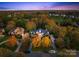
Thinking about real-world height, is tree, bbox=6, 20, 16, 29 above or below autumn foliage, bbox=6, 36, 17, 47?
above

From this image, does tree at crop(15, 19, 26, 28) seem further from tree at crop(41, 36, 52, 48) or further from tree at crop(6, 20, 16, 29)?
tree at crop(41, 36, 52, 48)

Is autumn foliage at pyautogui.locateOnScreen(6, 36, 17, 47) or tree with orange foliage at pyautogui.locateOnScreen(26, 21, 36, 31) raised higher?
tree with orange foliage at pyautogui.locateOnScreen(26, 21, 36, 31)

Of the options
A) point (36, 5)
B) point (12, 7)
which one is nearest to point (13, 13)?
point (12, 7)

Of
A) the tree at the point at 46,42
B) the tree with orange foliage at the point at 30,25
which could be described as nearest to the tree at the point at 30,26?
the tree with orange foliage at the point at 30,25

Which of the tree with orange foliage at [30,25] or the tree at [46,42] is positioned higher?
the tree with orange foliage at [30,25]

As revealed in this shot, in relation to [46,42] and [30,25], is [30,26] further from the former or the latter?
[46,42]

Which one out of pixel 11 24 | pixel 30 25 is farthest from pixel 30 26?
pixel 11 24

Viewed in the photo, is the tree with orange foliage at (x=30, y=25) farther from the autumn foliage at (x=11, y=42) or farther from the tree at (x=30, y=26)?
the autumn foliage at (x=11, y=42)

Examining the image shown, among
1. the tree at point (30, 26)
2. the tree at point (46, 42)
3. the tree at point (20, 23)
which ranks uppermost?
the tree at point (20, 23)

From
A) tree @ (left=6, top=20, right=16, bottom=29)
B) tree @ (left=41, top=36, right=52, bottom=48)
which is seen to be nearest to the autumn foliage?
tree @ (left=6, top=20, right=16, bottom=29)

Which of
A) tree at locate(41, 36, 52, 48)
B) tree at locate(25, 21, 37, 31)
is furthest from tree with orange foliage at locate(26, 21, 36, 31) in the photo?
tree at locate(41, 36, 52, 48)

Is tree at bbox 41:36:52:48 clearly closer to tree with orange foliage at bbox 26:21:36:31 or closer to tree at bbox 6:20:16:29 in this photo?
tree with orange foliage at bbox 26:21:36:31

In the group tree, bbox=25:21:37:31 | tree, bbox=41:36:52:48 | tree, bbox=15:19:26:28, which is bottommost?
tree, bbox=41:36:52:48
